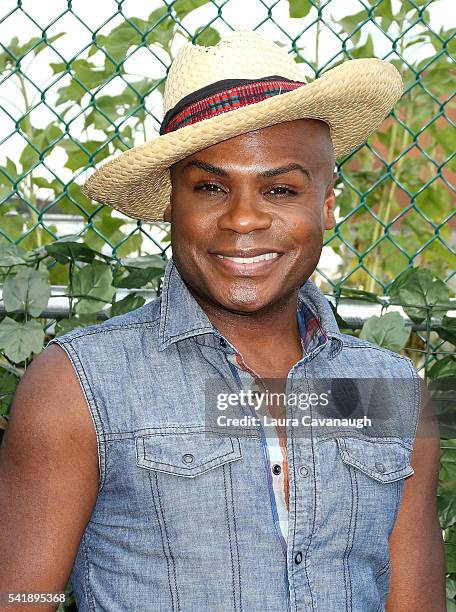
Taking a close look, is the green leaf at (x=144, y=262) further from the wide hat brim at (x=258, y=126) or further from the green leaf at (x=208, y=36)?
the green leaf at (x=208, y=36)

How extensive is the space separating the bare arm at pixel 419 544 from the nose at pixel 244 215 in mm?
600

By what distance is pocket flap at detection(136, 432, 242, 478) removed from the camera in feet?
5.90

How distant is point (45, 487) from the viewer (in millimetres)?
1736

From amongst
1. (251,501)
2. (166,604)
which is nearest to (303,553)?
(251,501)

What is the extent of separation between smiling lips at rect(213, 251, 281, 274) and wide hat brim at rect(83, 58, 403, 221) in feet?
0.70

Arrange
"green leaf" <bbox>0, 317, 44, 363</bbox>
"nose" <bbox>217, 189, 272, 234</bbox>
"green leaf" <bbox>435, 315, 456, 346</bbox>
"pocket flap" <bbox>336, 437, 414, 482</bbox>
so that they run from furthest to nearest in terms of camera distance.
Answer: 1. "green leaf" <bbox>435, 315, 456, 346</bbox>
2. "green leaf" <bbox>0, 317, 44, 363</bbox>
3. "pocket flap" <bbox>336, 437, 414, 482</bbox>
4. "nose" <bbox>217, 189, 272, 234</bbox>

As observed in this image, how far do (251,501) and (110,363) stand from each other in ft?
1.19

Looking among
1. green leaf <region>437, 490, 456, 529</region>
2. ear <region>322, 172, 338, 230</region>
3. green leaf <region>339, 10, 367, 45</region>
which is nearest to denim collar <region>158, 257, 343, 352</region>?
ear <region>322, 172, 338, 230</region>

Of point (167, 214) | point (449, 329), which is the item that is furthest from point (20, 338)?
point (449, 329)

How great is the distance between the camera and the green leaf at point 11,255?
2.40m

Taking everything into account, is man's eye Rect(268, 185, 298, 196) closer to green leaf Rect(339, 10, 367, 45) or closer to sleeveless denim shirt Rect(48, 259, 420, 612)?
sleeveless denim shirt Rect(48, 259, 420, 612)

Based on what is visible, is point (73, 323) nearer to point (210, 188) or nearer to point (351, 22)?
point (210, 188)

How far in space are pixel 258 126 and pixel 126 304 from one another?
0.75 metres

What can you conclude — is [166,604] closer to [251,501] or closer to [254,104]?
[251,501]
